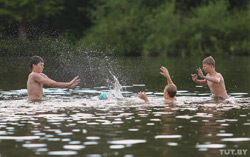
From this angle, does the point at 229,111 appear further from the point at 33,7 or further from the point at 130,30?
the point at 33,7

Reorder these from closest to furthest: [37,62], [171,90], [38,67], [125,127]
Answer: [125,127]
[171,90]
[37,62]
[38,67]

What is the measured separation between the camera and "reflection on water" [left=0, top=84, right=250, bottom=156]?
1080 centimetres

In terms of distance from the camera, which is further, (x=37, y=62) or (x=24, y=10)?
(x=24, y=10)

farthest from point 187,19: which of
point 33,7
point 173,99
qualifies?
point 173,99

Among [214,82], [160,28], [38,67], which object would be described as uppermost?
[160,28]

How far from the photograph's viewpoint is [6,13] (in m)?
72.8

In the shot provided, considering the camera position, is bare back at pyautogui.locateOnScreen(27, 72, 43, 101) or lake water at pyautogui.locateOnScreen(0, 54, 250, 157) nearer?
lake water at pyautogui.locateOnScreen(0, 54, 250, 157)

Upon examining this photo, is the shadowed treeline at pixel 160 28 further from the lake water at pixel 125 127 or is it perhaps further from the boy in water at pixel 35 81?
the lake water at pixel 125 127

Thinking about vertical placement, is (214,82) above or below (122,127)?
above

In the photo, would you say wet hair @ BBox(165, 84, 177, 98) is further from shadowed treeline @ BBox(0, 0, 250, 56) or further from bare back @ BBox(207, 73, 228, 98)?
shadowed treeline @ BBox(0, 0, 250, 56)

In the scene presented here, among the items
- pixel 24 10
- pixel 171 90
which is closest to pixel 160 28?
pixel 24 10

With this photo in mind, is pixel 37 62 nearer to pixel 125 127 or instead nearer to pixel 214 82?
pixel 214 82

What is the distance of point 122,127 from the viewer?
1320cm

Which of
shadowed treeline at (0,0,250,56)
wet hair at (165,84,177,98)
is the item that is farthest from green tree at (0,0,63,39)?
wet hair at (165,84,177,98)
